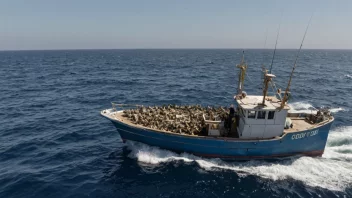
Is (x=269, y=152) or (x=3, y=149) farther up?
(x=269, y=152)

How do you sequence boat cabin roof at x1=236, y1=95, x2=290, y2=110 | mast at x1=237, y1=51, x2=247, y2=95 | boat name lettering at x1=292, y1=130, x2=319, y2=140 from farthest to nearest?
mast at x1=237, y1=51, x2=247, y2=95 → boat name lettering at x1=292, y1=130, x2=319, y2=140 → boat cabin roof at x1=236, y1=95, x2=290, y2=110

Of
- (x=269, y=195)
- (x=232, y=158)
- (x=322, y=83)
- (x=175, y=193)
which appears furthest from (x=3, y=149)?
(x=322, y=83)

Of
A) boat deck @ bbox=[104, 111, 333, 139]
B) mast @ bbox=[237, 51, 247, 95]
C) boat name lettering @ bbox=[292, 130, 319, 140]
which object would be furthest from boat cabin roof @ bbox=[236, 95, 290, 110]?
boat name lettering @ bbox=[292, 130, 319, 140]

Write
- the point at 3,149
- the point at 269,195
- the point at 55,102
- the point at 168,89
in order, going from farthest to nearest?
the point at 168,89
the point at 55,102
the point at 3,149
the point at 269,195

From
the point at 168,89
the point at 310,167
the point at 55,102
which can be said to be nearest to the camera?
the point at 310,167

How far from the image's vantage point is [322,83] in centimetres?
4875

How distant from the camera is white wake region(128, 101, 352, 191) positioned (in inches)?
617

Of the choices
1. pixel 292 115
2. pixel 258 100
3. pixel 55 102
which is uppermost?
pixel 258 100

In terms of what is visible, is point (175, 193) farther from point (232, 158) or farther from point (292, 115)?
point (292, 115)

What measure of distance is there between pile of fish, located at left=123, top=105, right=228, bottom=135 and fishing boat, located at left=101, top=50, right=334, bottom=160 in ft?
0.70

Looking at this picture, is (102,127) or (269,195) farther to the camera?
(102,127)

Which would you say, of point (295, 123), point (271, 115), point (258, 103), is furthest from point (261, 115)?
point (295, 123)

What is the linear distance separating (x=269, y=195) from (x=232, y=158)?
3.92m

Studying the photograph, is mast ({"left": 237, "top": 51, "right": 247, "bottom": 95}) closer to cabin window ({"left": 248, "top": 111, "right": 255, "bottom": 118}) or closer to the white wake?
cabin window ({"left": 248, "top": 111, "right": 255, "bottom": 118})
